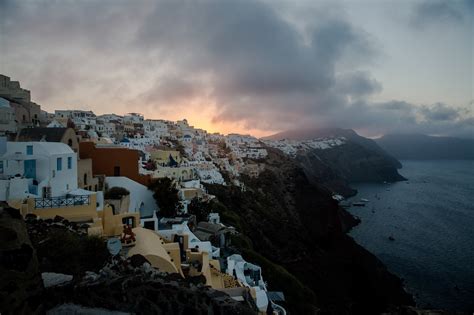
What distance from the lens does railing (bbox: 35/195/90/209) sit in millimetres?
11305

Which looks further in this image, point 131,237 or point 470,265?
point 470,265

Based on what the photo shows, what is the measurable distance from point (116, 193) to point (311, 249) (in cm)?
2828

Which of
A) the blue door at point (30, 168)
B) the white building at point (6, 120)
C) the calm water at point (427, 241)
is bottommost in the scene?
the calm water at point (427, 241)

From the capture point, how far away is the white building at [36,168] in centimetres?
1273

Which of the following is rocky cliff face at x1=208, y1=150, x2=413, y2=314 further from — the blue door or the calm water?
the blue door

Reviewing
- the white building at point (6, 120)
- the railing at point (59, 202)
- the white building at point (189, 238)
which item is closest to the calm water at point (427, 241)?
the white building at point (189, 238)

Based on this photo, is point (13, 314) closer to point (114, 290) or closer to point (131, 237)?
point (114, 290)

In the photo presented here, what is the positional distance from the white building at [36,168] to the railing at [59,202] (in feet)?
4.06

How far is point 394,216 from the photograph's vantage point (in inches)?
2352

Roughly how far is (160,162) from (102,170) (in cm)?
1706

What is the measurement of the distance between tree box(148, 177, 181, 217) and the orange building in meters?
0.82

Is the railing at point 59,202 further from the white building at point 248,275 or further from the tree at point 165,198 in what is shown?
the tree at point 165,198

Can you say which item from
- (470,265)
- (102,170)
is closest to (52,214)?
(102,170)

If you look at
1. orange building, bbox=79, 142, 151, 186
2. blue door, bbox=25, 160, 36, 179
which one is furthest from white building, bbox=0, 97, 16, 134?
blue door, bbox=25, 160, 36, 179
